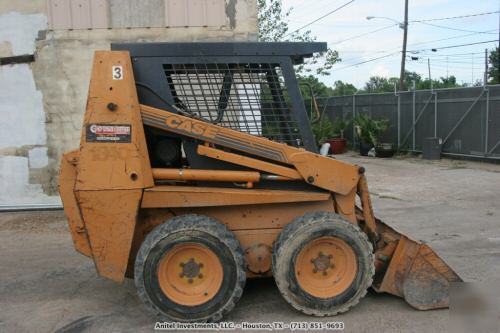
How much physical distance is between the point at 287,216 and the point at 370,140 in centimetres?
1457

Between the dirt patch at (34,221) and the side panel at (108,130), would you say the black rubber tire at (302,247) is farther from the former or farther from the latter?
the dirt patch at (34,221)

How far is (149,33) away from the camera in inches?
357

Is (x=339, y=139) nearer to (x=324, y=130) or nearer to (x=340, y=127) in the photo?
(x=324, y=130)

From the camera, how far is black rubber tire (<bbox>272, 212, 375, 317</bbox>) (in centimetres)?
456

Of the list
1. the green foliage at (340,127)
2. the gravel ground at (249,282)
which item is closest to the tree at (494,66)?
the green foliage at (340,127)

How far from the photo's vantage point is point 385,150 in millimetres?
18109

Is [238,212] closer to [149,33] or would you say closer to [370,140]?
[149,33]

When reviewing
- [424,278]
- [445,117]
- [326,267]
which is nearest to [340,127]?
[445,117]

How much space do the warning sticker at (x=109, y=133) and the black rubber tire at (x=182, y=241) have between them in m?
0.81

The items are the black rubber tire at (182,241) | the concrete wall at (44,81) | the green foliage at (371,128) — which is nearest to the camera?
the black rubber tire at (182,241)

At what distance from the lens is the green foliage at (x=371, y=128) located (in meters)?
18.7

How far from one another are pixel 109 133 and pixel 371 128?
15.4 metres

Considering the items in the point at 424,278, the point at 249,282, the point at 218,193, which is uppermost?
the point at 218,193

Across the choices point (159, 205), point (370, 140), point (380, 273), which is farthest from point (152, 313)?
point (370, 140)
